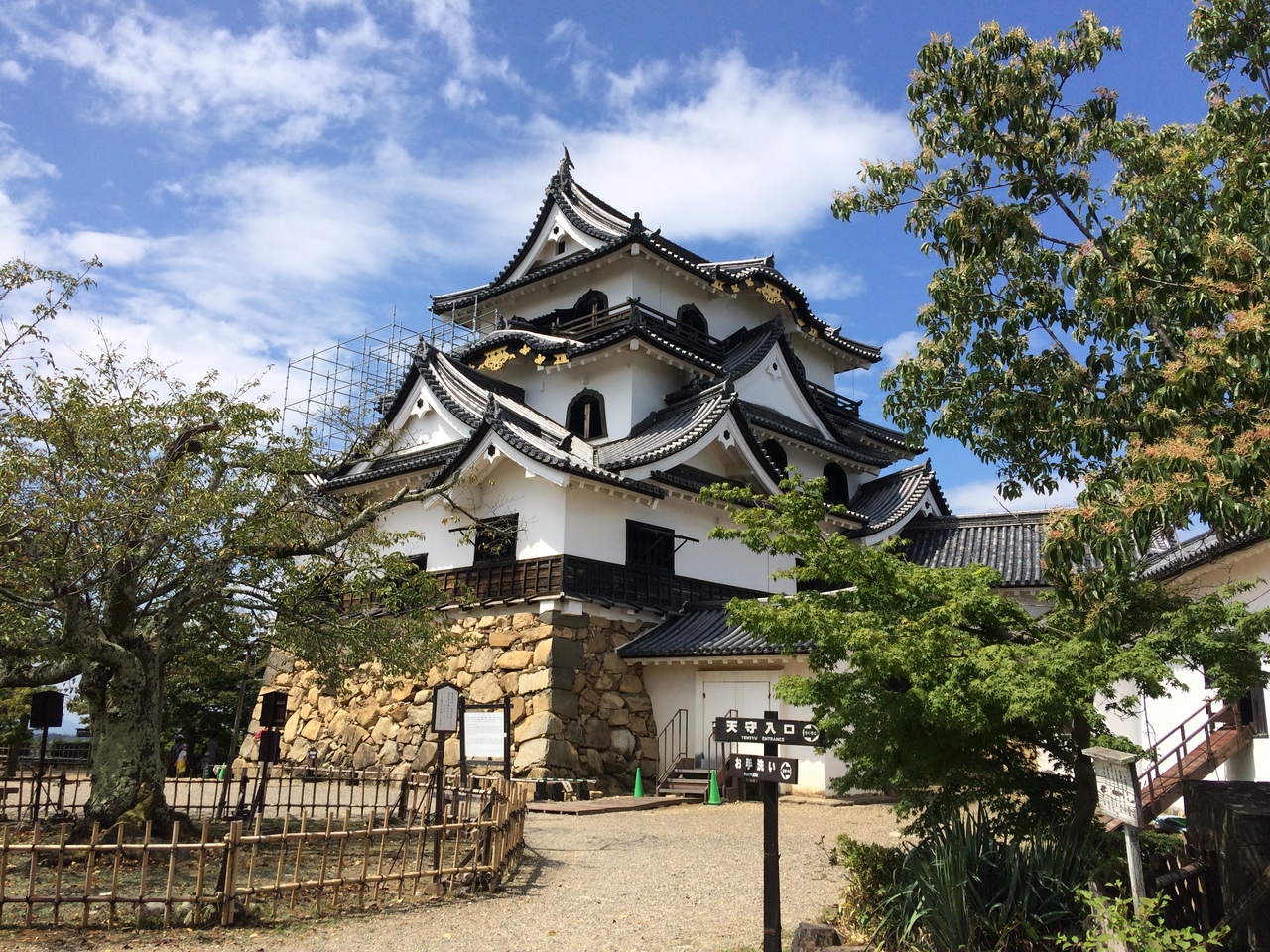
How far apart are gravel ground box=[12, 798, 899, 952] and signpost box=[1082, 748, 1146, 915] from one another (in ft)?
10.4

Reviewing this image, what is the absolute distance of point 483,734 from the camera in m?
13.1

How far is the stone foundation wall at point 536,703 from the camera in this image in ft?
63.2

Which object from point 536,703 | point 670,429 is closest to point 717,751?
point 536,703

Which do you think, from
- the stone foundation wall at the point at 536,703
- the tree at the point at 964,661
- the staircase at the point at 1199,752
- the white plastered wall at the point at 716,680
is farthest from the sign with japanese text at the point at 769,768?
the stone foundation wall at the point at 536,703

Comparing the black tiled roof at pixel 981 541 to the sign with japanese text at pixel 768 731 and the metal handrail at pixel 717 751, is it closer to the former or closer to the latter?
the metal handrail at pixel 717 751

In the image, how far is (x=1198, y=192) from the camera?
9.53 m

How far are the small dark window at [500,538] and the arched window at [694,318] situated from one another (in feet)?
29.2

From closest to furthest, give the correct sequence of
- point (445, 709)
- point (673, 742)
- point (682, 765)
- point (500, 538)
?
point (445, 709), point (682, 765), point (673, 742), point (500, 538)

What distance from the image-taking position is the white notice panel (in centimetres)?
1295

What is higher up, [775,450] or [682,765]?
[775,450]

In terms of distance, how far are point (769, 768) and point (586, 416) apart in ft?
58.7

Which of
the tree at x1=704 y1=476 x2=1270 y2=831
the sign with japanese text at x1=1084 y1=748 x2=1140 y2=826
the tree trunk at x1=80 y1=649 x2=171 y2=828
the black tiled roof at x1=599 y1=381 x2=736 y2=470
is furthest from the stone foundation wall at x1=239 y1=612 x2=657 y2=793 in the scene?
the sign with japanese text at x1=1084 y1=748 x2=1140 y2=826

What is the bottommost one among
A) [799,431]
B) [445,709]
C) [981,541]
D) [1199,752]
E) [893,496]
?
[1199,752]

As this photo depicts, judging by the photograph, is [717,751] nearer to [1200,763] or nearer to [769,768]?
[1200,763]
